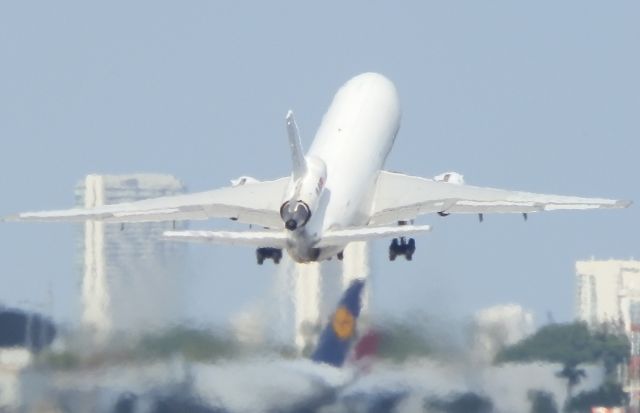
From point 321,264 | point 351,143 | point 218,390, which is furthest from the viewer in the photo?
point 351,143

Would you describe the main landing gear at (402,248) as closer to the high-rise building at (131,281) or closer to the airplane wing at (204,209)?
the airplane wing at (204,209)

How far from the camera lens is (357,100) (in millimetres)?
103875

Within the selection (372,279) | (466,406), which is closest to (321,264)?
(372,279)

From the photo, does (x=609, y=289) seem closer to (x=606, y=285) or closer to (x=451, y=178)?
(x=606, y=285)

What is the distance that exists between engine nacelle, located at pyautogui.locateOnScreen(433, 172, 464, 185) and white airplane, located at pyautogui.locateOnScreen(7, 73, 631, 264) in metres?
0.04

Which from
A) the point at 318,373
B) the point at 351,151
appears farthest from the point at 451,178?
the point at 318,373

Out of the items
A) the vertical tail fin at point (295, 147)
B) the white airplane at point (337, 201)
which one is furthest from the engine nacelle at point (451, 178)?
the vertical tail fin at point (295, 147)

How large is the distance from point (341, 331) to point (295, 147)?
6.46 m

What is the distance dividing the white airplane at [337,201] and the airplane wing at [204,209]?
4 centimetres

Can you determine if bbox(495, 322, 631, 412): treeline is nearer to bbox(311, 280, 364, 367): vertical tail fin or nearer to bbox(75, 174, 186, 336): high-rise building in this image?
bbox(311, 280, 364, 367): vertical tail fin

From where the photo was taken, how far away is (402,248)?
95.9 meters

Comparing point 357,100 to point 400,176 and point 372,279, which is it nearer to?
point 400,176

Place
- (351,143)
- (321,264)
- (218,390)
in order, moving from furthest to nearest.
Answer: (351,143) < (321,264) < (218,390)

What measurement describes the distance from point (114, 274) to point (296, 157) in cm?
786
